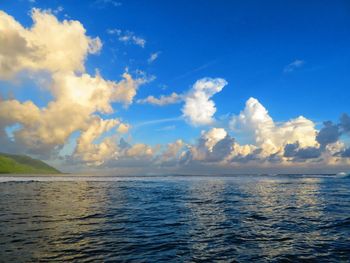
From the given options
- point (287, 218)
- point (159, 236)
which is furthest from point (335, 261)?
point (287, 218)

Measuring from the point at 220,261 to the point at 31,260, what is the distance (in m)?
10.5

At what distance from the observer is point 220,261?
18.6 metres

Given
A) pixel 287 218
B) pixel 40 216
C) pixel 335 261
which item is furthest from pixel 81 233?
pixel 287 218

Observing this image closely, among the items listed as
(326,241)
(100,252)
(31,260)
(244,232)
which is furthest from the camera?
(244,232)

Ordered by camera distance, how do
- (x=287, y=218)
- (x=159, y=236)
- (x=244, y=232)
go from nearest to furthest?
(x=159, y=236) < (x=244, y=232) < (x=287, y=218)

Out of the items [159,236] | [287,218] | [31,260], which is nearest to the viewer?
[31,260]

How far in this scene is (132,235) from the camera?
1018 inches

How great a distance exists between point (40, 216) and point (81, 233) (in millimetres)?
11567

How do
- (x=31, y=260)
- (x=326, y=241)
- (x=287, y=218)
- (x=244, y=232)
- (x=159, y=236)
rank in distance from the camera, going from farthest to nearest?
1. (x=287, y=218)
2. (x=244, y=232)
3. (x=159, y=236)
4. (x=326, y=241)
5. (x=31, y=260)

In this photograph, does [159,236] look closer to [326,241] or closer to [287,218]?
[326,241]

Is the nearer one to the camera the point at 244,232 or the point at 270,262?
the point at 270,262

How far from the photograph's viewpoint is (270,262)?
725 inches

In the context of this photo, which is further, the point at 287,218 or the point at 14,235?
the point at 287,218

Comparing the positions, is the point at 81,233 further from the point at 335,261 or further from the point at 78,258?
the point at 335,261
